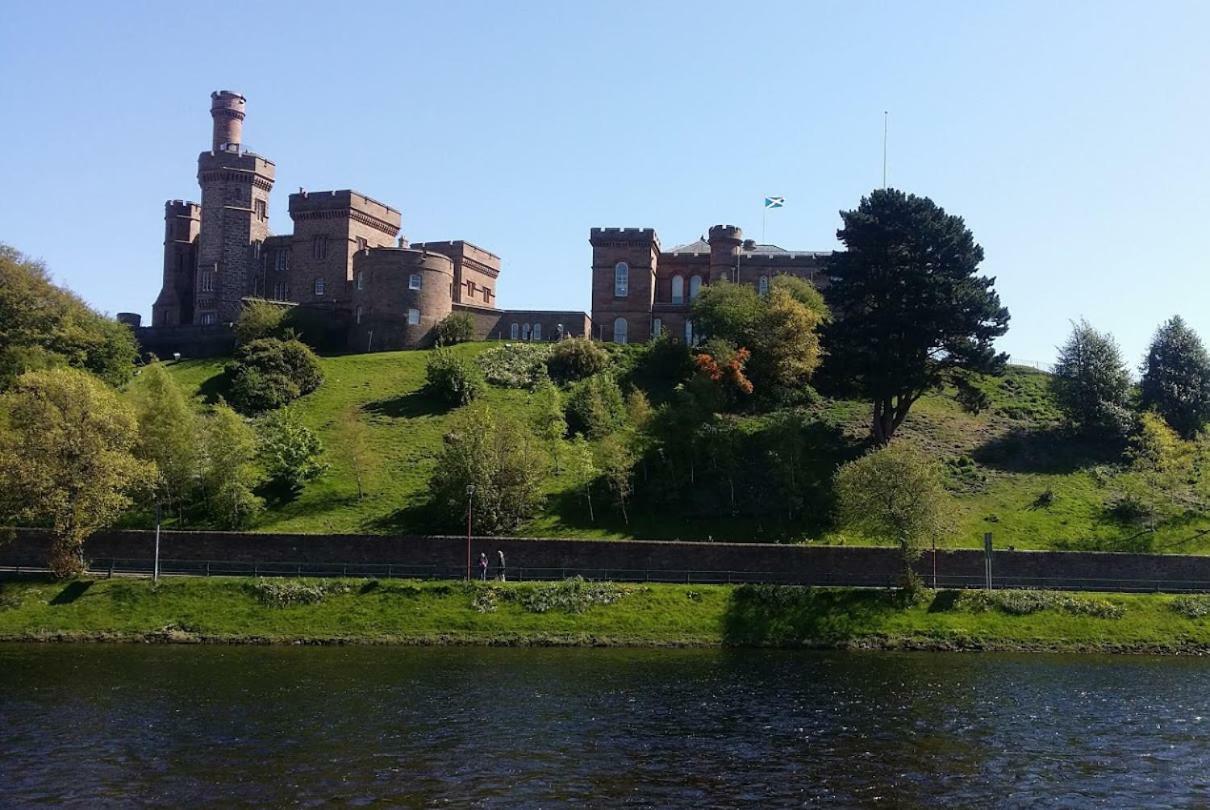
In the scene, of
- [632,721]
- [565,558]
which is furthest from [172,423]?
[632,721]

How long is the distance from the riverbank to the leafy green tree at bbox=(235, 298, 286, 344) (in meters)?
37.6

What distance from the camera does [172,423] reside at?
49719 mm

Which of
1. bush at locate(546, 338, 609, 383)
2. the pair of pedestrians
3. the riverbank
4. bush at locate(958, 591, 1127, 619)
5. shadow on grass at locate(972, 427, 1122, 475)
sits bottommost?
the riverbank

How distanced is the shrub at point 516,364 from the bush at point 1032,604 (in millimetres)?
36219

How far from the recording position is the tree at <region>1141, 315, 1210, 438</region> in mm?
63188

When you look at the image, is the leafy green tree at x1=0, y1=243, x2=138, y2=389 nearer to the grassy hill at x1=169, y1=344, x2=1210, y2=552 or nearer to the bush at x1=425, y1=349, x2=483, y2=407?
the grassy hill at x1=169, y1=344, x2=1210, y2=552

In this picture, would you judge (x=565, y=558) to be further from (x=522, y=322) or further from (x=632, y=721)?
(x=522, y=322)

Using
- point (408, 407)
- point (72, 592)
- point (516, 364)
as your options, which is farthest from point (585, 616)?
point (516, 364)

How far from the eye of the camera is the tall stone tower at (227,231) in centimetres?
8919

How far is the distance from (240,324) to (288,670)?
165ft

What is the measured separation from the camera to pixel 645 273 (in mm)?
85562

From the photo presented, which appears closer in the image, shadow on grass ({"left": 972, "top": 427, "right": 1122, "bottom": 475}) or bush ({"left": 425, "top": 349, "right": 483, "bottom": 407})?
shadow on grass ({"left": 972, "top": 427, "right": 1122, "bottom": 475})

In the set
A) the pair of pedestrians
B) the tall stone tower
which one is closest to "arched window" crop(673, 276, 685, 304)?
the tall stone tower

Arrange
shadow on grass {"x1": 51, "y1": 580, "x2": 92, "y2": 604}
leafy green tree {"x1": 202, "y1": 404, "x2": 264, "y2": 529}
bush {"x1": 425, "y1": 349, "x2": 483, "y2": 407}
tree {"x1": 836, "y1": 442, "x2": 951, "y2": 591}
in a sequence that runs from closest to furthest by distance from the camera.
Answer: shadow on grass {"x1": 51, "y1": 580, "x2": 92, "y2": 604} < tree {"x1": 836, "y1": 442, "x2": 951, "y2": 591} < leafy green tree {"x1": 202, "y1": 404, "x2": 264, "y2": 529} < bush {"x1": 425, "y1": 349, "x2": 483, "y2": 407}
